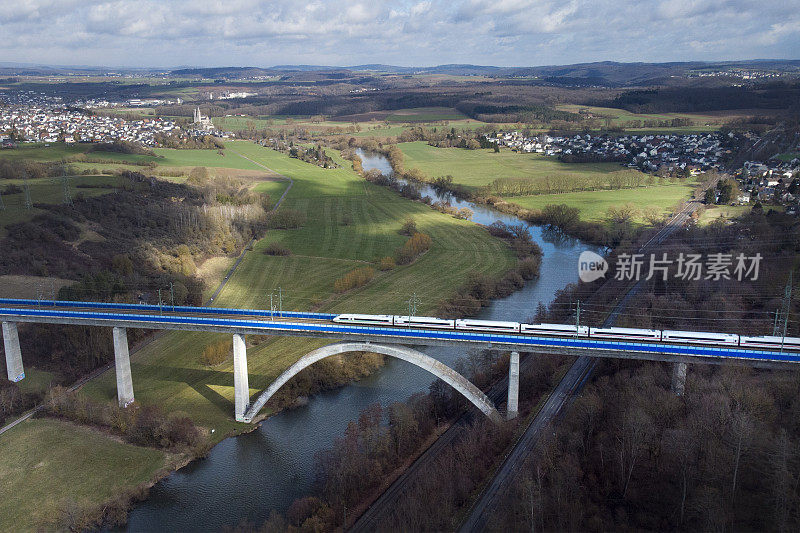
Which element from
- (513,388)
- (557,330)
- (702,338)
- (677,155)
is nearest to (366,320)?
(513,388)

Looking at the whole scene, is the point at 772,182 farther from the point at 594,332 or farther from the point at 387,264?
the point at 594,332

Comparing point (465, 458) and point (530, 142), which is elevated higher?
point (530, 142)

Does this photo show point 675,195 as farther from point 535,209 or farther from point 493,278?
point 493,278

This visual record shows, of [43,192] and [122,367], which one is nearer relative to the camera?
[122,367]

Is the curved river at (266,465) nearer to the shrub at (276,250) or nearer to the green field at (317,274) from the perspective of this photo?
the green field at (317,274)

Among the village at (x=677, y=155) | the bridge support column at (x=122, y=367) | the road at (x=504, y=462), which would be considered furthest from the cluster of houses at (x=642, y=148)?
the bridge support column at (x=122, y=367)

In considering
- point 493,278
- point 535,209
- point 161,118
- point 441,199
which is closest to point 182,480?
point 493,278

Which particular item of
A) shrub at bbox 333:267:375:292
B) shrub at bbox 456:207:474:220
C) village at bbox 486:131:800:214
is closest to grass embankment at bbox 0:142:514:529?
shrub at bbox 333:267:375:292
